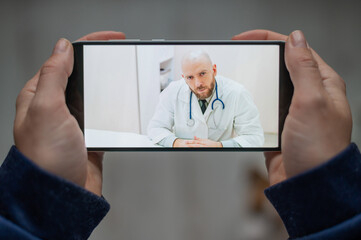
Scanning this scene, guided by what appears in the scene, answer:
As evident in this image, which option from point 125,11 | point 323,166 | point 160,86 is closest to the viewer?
point 323,166

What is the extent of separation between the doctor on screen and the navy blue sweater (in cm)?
12

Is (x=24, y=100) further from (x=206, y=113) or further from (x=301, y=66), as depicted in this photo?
(x=301, y=66)

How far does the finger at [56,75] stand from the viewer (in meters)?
0.37

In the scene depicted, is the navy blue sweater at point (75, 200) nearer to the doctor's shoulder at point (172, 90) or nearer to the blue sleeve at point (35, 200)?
the blue sleeve at point (35, 200)

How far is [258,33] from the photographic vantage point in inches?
19.9

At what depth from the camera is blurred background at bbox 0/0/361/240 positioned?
0.60m

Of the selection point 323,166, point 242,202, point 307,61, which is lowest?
point 242,202

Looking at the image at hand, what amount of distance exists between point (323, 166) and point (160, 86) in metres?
0.27

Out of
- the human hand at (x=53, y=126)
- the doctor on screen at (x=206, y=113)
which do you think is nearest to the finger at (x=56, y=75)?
the human hand at (x=53, y=126)

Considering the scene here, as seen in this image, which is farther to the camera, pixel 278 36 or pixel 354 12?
pixel 354 12

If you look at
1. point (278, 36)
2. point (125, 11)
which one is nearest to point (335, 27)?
point (278, 36)

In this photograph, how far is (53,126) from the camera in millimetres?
366

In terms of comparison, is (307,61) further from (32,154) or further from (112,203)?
(112,203)

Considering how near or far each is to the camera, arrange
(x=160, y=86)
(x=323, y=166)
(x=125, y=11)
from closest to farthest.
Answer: (x=323, y=166), (x=160, y=86), (x=125, y=11)
